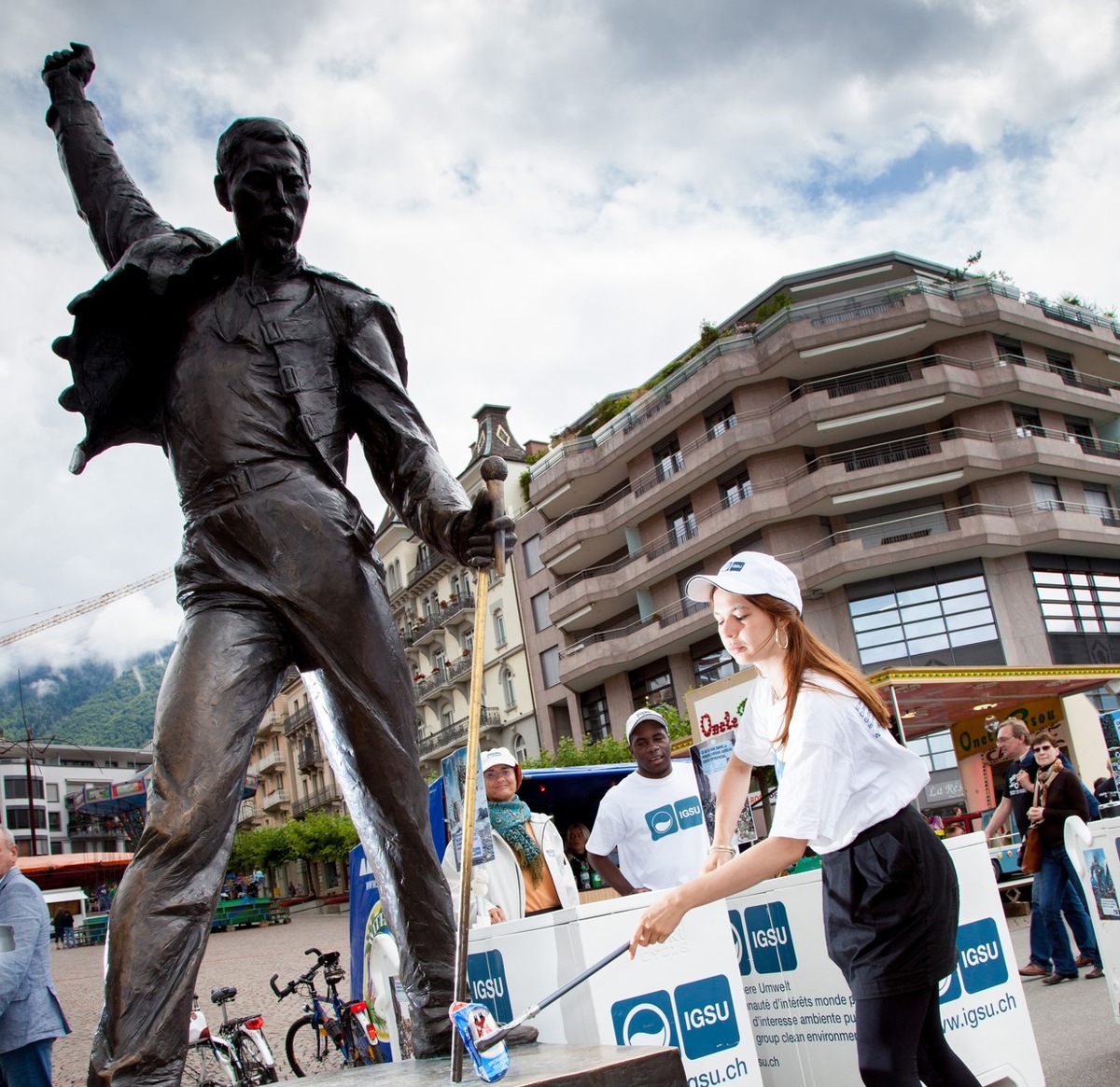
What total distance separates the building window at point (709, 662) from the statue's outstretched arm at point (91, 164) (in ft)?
105

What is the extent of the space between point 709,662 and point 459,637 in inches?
712

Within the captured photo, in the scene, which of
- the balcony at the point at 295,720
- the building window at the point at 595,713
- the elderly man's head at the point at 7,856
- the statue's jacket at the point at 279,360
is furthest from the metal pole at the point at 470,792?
the balcony at the point at 295,720

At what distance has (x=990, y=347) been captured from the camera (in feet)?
111

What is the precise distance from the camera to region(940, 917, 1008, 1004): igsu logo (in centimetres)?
373

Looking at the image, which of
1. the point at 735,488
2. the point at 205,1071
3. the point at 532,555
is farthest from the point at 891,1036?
the point at 532,555

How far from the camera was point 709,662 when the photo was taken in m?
35.6

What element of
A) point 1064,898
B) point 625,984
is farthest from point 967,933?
point 1064,898

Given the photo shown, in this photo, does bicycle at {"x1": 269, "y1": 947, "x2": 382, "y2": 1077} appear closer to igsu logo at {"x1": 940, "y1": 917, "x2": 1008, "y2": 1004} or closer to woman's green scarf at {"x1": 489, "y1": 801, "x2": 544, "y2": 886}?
woman's green scarf at {"x1": 489, "y1": 801, "x2": 544, "y2": 886}

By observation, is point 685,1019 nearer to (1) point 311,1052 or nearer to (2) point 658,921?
(2) point 658,921

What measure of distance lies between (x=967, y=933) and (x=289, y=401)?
117 inches

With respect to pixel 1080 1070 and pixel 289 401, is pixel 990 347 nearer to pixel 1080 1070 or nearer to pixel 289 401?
pixel 1080 1070

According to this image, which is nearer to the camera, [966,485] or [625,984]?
[625,984]

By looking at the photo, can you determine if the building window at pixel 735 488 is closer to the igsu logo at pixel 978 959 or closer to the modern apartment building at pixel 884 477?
the modern apartment building at pixel 884 477

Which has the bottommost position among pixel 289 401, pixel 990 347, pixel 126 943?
pixel 126 943
